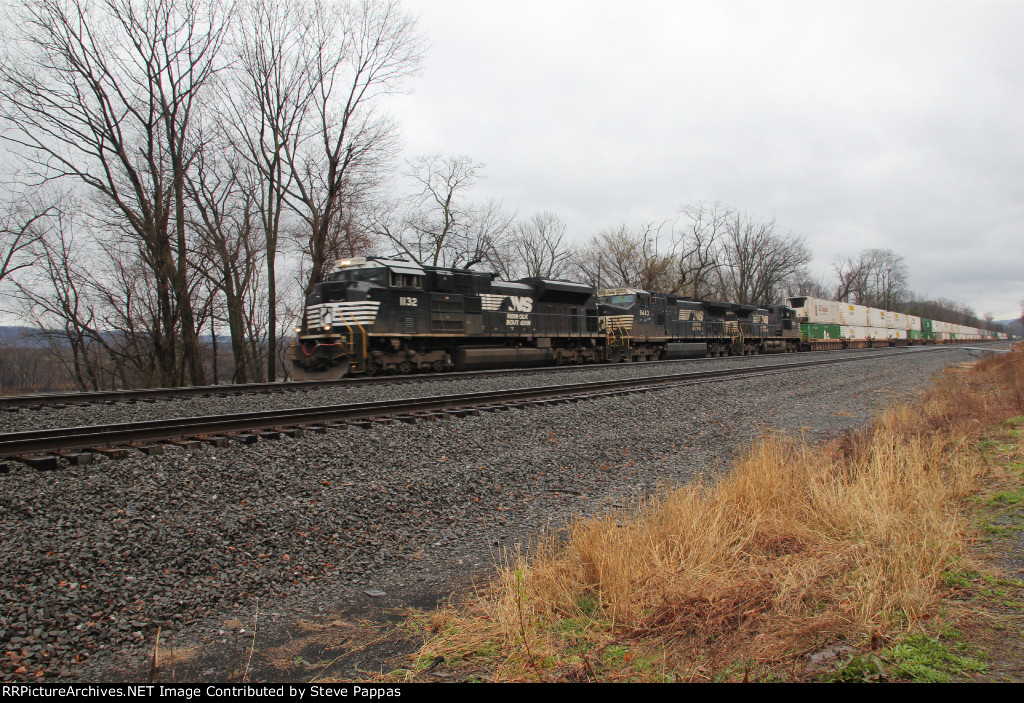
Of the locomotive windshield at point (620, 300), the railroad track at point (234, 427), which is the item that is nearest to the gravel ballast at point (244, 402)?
the railroad track at point (234, 427)

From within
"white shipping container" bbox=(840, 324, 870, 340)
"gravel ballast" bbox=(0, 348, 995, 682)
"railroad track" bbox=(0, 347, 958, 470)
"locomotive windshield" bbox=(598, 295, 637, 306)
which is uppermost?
"locomotive windshield" bbox=(598, 295, 637, 306)

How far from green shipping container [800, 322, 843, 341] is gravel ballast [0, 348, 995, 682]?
124ft

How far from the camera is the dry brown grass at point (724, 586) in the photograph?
A: 2.45m

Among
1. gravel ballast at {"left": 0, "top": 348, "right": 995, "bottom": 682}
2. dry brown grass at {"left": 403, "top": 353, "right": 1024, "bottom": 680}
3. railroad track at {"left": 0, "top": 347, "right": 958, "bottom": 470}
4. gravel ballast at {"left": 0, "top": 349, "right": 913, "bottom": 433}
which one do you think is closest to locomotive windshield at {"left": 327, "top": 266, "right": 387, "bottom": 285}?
gravel ballast at {"left": 0, "top": 349, "right": 913, "bottom": 433}

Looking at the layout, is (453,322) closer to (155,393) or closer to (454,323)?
Result: (454,323)

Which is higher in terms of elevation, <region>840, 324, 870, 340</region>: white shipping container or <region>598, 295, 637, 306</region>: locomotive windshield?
<region>598, 295, 637, 306</region>: locomotive windshield

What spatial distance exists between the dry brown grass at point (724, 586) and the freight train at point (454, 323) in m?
11.2

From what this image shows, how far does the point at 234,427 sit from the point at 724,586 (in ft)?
18.1

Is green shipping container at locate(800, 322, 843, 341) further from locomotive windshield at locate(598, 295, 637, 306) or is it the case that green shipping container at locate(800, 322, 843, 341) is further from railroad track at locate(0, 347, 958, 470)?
railroad track at locate(0, 347, 958, 470)

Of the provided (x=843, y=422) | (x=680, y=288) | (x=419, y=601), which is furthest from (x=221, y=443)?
(x=680, y=288)

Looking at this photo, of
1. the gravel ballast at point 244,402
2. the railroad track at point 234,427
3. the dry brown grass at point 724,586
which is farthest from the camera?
the gravel ballast at point 244,402

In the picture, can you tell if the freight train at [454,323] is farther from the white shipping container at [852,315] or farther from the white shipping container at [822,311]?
the white shipping container at [852,315]

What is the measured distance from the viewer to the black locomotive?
48.1ft

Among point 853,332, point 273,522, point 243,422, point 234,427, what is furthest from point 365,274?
point 853,332
